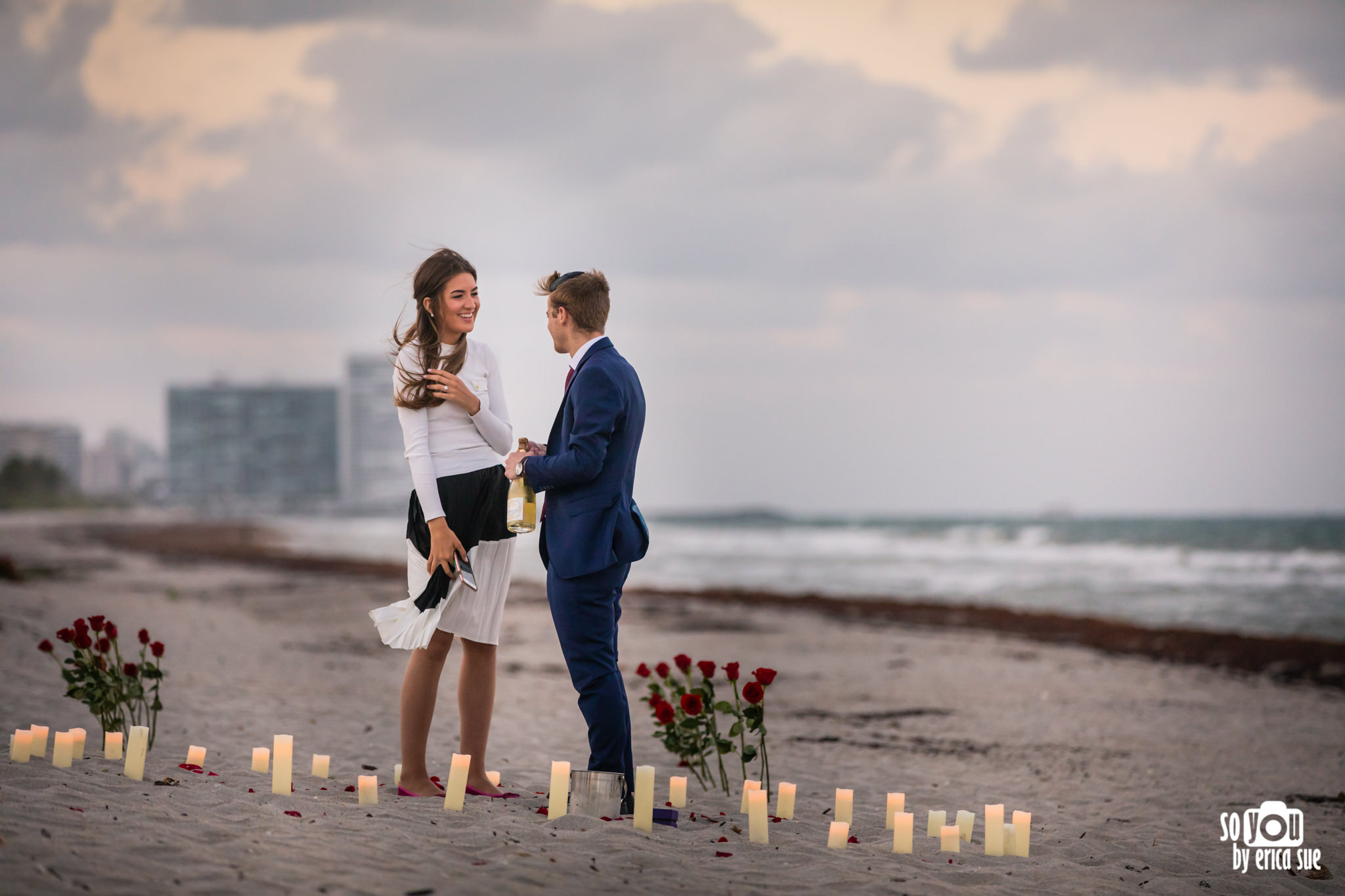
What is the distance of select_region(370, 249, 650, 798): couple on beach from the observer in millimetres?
3695

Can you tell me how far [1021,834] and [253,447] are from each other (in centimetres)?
11204

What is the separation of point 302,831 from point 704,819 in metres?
1.60

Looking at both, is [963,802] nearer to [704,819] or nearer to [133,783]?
[704,819]

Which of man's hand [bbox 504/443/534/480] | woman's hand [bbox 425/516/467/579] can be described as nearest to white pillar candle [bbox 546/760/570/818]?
woman's hand [bbox 425/516/467/579]

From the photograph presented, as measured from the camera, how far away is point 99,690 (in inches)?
186

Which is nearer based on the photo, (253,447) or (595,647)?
(595,647)

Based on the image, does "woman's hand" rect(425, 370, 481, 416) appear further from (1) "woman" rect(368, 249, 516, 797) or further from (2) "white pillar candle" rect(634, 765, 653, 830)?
(2) "white pillar candle" rect(634, 765, 653, 830)

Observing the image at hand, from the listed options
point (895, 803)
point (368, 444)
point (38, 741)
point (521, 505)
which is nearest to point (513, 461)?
point (521, 505)

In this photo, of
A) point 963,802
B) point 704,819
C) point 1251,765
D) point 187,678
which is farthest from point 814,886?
point 187,678

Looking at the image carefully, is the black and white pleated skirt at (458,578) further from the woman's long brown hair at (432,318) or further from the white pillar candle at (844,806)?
the white pillar candle at (844,806)

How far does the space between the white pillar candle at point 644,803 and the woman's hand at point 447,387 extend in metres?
1.54

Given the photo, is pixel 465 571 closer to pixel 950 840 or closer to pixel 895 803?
pixel 895 803

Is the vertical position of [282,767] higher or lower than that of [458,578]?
lower

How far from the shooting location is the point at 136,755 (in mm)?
3973
